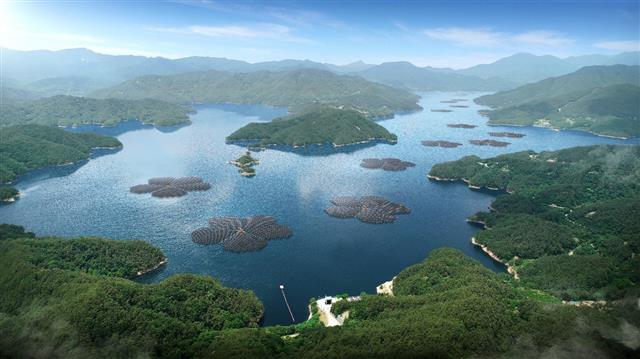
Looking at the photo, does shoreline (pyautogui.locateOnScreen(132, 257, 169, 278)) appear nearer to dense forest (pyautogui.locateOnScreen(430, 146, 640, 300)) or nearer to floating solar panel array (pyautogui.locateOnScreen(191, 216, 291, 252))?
floating solar panel array (pyautogui.locateOnScreen(191, 216, 291, 252))

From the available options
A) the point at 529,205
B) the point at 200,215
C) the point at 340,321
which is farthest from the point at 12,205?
the point at 529,205

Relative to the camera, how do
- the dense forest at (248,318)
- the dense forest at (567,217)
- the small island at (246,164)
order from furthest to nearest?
the small island at (246,164) → the dense forest at (567,217) → the dense forest at (248,318)

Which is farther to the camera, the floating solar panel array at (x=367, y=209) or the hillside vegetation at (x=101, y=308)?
the floating solar panel array at (x=367, y=209)

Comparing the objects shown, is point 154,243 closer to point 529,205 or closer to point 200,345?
point 200,345

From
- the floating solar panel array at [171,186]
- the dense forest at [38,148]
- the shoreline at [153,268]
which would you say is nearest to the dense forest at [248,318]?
the shoreline at [153,268]

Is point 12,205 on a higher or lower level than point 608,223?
lower

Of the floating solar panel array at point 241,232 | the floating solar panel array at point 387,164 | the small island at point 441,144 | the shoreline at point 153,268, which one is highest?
the small island at point 441,144

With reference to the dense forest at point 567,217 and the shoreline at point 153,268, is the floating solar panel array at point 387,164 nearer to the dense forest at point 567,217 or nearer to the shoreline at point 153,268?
the dense forest at point 567,217

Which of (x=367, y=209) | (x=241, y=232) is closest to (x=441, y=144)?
(x=367, y=209)
